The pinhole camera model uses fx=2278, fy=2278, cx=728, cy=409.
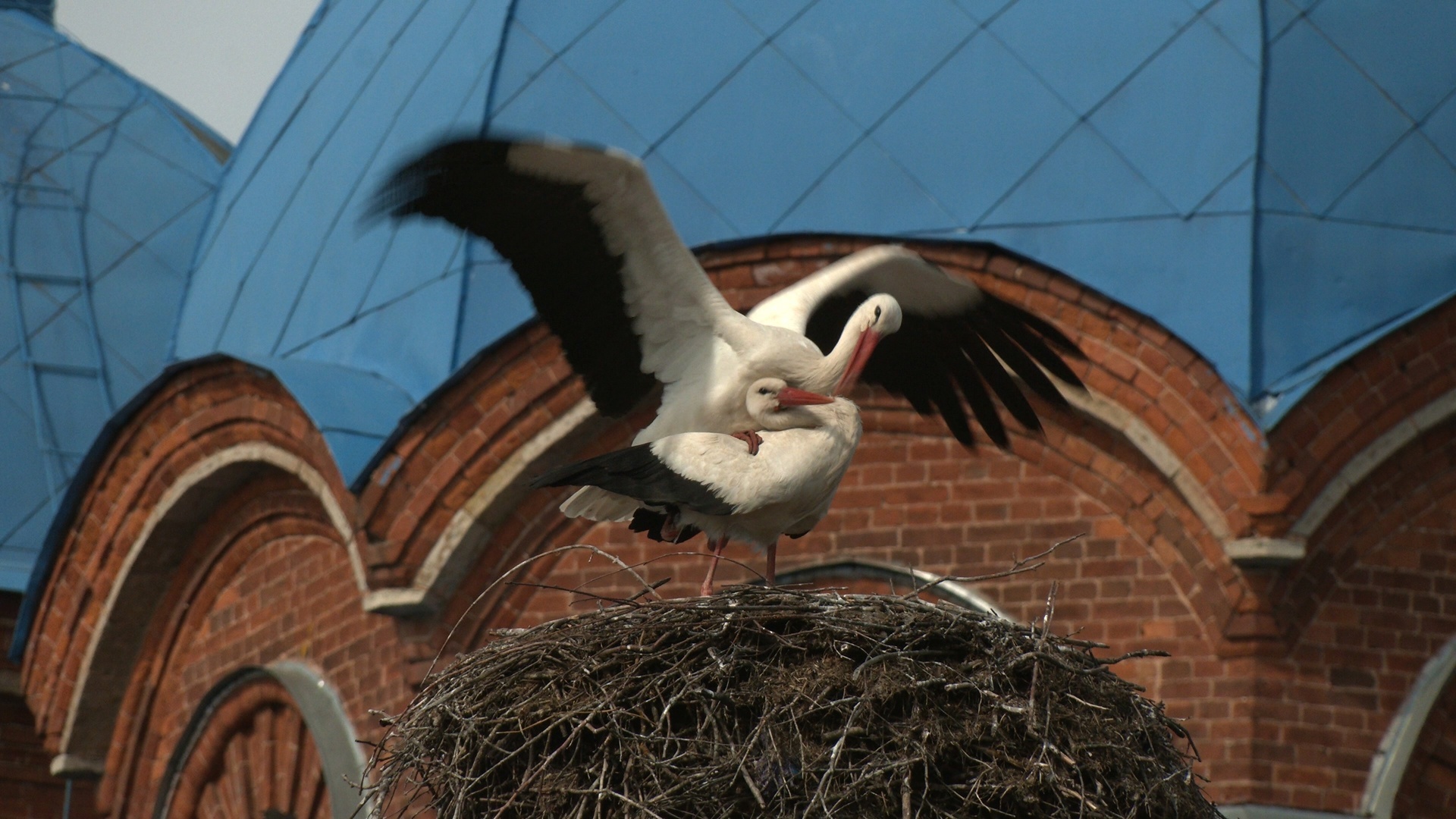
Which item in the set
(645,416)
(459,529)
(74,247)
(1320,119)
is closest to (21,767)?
(74,247)

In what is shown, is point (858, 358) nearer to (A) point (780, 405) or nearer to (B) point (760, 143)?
(A) point (780, 405)

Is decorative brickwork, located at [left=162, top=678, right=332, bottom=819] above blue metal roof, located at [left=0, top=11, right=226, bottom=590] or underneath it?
underneath

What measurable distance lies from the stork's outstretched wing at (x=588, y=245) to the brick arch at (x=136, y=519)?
2.33 meters

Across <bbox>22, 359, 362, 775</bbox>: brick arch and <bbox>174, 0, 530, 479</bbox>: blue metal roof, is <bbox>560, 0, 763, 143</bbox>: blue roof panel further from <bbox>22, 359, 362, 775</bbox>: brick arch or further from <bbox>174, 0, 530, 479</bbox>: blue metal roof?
<bbox>22, 359, 362, 775</bbox>: brick arch

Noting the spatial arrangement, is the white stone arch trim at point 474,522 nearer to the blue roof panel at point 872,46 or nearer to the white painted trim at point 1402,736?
the blue roof panel at point 872,46

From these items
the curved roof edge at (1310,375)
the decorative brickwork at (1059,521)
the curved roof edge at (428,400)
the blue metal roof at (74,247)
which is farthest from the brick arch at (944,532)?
the blue metal roof at (74,247)

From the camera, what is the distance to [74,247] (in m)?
14.3

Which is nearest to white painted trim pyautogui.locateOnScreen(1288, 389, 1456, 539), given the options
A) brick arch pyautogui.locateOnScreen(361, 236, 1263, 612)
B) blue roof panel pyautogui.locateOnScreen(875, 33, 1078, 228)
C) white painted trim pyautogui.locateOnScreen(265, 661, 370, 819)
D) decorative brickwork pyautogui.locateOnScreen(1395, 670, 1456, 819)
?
brick arch pyautogui.locateOnScreen(361, 236, 1263, 612)

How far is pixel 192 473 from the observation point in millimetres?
10805

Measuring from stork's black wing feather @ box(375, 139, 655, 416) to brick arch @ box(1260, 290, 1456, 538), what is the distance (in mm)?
2557

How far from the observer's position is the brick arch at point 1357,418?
8.86 m

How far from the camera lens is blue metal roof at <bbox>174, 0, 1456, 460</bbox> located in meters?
9.27

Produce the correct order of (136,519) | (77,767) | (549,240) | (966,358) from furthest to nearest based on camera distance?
1. (77,767)
2. (136,519)
3. (966,358)
4. (549,240)

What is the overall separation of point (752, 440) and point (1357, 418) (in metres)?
2.87
